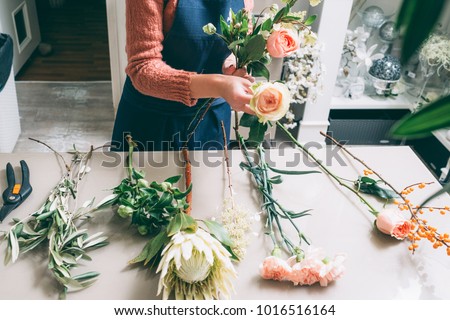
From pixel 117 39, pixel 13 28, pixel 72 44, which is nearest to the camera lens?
pixel 117 39

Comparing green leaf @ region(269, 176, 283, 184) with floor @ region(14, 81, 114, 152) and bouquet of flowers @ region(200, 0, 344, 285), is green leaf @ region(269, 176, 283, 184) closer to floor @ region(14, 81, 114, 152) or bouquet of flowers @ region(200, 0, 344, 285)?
bouquet of flowers @ region(200, 0, 344, 285)

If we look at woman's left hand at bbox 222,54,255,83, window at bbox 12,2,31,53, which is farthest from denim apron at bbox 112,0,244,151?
window at bbox 12,2,31,53

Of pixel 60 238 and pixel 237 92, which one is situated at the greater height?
pixel 237 92

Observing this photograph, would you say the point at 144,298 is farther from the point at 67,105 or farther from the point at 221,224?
the point at 67,105

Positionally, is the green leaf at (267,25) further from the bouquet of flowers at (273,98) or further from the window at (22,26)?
the window at (22,26)

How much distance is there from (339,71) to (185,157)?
1.62 metres

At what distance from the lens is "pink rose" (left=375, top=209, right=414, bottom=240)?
1.03m

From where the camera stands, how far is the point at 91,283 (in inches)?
36.4

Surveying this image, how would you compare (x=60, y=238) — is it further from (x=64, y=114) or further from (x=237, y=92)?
(x=64, y=114)

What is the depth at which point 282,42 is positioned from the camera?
3.30ft

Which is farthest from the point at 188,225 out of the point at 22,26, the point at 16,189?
the point at 22,26

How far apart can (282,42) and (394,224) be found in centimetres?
44

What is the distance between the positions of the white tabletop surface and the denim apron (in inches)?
6.2

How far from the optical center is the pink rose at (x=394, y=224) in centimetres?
103
